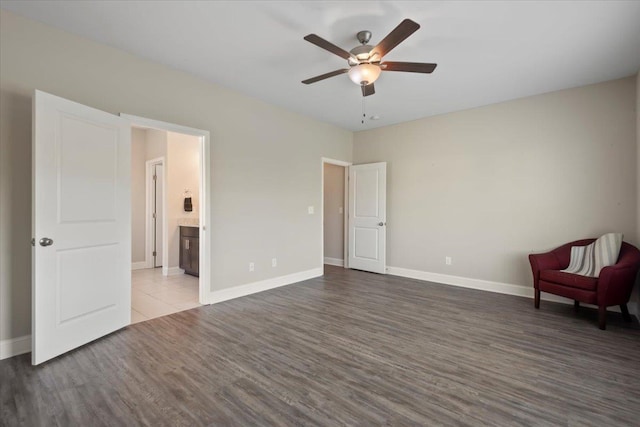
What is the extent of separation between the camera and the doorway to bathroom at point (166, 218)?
450 cm

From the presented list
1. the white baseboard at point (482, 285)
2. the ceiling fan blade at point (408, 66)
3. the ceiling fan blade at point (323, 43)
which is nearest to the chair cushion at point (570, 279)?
the white baseboard at point (482, 285)

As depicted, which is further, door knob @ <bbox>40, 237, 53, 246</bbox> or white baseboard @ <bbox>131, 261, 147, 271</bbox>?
white baseboard @ <bbox>131, 261, 147, 271</bbox>

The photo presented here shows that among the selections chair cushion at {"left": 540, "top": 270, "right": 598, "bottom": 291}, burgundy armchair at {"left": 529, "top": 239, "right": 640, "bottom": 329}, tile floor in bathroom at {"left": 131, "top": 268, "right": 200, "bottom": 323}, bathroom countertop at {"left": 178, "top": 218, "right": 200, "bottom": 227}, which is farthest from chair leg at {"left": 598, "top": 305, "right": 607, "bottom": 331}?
bathroom countertop at {"left": 178, "top": 218, "right": 200, "bottom": 227}

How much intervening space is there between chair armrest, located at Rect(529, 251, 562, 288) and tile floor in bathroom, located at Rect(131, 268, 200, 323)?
413 cm

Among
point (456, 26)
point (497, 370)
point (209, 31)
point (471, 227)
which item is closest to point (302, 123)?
point (209, 31)

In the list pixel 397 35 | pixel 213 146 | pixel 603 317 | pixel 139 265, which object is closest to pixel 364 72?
pixel 397 35

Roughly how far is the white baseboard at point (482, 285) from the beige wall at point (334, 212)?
1.36 meters

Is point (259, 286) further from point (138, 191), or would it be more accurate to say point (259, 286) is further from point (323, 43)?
point (138, 191)

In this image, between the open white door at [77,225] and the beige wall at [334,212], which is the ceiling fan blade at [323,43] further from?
the beige wall at [334,212]

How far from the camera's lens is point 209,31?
2613 mm

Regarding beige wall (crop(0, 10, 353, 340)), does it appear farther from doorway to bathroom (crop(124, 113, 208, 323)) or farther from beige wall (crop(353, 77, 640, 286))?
beige wall (crop(353, 77, 640, 286))

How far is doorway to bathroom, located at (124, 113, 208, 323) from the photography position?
4504 millimetres

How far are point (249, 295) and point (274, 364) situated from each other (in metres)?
1.91

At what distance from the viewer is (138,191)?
6.05 m
